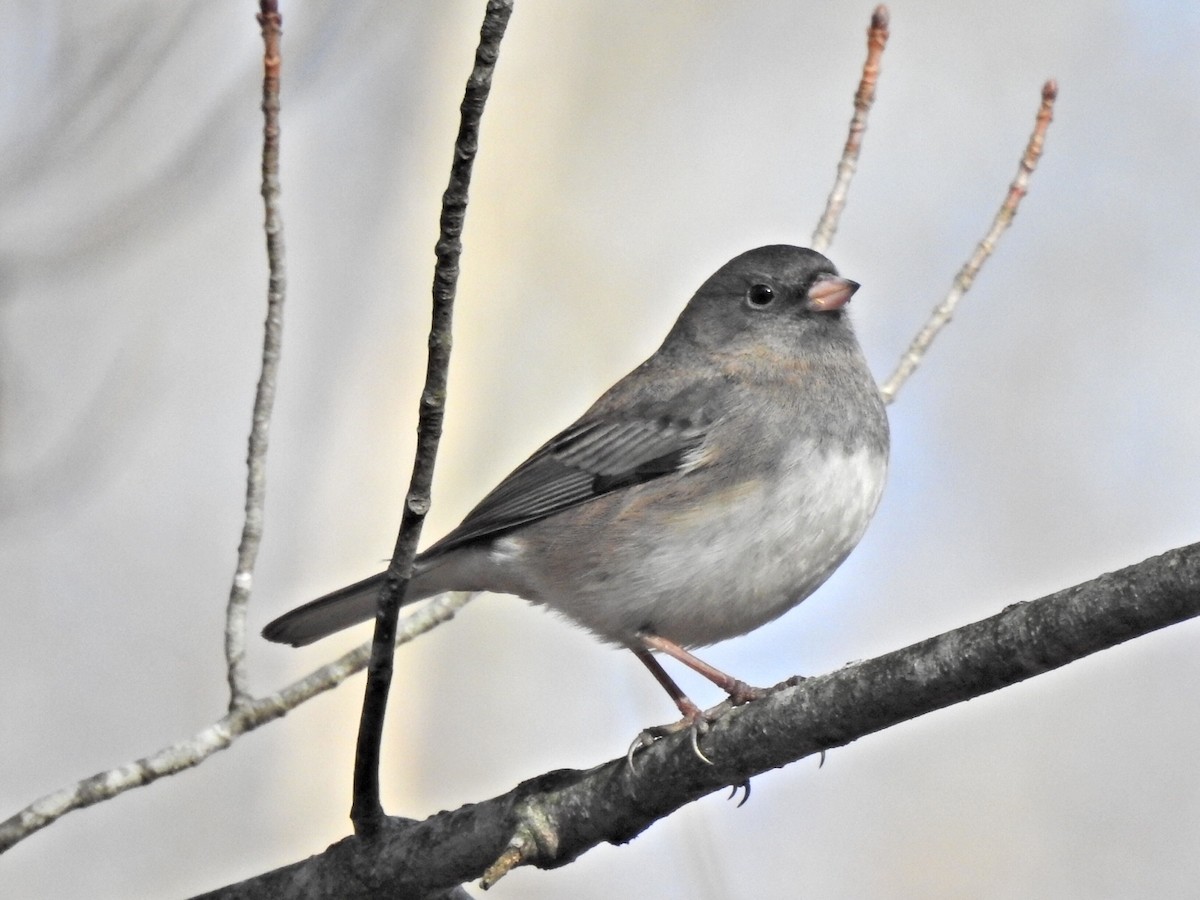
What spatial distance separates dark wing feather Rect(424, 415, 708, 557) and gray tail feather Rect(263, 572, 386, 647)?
0.22m

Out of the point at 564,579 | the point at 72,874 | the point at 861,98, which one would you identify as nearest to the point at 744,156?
the point at 861,98

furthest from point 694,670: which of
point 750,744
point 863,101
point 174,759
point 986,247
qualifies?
point 863,101

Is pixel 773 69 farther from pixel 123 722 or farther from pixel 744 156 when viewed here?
pixel 123 722

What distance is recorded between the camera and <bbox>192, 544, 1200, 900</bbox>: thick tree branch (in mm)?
1948

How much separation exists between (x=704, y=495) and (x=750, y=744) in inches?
39.2

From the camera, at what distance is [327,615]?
11.3 feet

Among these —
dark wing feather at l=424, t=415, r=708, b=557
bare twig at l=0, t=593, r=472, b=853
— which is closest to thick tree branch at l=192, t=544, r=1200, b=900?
bare twig at l=0, t=593, r=472, b=853

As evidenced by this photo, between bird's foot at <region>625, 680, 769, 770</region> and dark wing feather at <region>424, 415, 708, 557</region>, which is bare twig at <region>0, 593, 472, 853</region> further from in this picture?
bird's foot at <region>625, 680, 769, 770</region>

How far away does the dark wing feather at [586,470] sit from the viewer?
11.6 feet

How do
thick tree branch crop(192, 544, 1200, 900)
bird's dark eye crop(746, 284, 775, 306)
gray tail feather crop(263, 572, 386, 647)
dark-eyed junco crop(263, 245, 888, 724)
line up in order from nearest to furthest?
thick tree branch crop(192, 544, 1200, 900) < dark-eyed junco crop(263, 245, 888, 724) < gray tail feather crop(263, 572, 386, 647) < bird's dark eye crop(746, 284, 775, 306)

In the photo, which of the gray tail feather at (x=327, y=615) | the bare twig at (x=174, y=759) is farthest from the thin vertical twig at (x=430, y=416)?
the gray tail feather at (x=327, y=615)

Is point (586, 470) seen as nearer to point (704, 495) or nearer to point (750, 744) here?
point (704, 495)

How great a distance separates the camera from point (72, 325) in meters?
5.56

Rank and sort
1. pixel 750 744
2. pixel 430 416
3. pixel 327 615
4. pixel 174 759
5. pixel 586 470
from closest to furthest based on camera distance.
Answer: pixel 430 416 < pixel 750 744 < pixel 174 759 < pixel 327 615 < pixel 586 470
